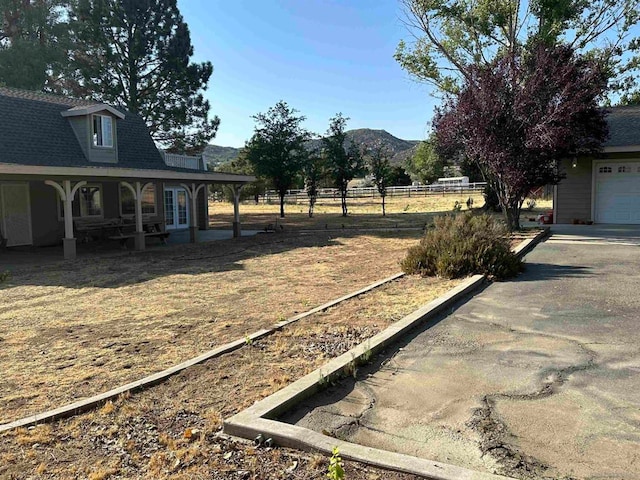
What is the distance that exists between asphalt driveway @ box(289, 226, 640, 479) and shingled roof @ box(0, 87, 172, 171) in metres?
12.4

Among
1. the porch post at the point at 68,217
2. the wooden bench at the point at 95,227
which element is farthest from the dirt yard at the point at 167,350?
the wooden bench at the point at 95,227

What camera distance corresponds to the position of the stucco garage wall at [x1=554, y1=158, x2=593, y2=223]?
18.6 meters

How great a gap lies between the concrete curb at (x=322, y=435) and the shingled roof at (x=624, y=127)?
→ 16.4 metres

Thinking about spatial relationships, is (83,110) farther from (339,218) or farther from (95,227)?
(339,218)

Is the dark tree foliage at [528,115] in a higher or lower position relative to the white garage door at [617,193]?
higher

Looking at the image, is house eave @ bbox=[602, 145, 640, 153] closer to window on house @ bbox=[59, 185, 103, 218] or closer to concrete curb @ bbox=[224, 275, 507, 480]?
concrete curb @ bbox=[224, 275, 507, 480]

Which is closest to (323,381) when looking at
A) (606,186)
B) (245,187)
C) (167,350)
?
(167,350)

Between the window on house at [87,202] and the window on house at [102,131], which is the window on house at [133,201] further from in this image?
the window on house at [102,131]

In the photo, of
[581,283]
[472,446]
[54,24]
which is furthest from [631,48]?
[54,24]

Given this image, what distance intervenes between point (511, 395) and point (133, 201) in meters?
18.2

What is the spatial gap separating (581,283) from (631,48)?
2272 centimetres

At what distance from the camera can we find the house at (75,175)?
47.3ft

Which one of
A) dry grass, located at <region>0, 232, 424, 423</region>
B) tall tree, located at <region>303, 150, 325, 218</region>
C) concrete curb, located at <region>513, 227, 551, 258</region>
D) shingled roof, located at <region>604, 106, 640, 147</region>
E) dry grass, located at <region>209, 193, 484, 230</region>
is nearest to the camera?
dry grass, located at <region>0, 232, 424, 423</region>

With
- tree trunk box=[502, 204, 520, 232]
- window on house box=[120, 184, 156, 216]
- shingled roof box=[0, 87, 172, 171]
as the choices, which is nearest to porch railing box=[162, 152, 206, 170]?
window on house box=[120, 184, 156, 216]
